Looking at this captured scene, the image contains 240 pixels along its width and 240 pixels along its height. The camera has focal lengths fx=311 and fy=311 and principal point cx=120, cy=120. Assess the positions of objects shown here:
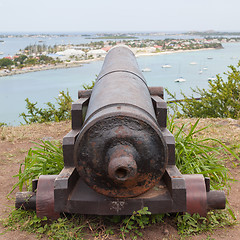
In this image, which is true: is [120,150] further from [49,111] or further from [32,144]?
[49,111]

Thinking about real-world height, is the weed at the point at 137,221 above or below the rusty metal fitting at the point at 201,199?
below

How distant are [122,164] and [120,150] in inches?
4.4

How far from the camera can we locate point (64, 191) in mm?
2355

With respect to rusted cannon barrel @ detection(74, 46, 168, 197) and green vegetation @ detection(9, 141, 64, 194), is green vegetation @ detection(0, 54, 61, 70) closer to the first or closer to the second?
green vegetation @ detection(9, 141, 64, 194)

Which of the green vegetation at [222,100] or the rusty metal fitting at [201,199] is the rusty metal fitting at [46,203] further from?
the green vegetation at [222,100]

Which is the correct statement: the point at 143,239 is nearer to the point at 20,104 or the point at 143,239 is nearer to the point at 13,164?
the point at 13,164

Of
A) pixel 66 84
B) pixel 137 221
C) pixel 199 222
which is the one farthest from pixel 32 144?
pixel 66 84

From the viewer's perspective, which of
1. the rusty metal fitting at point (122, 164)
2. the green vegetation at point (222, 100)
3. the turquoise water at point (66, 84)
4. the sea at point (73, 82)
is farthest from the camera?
the turquoise water at point (66, 84)

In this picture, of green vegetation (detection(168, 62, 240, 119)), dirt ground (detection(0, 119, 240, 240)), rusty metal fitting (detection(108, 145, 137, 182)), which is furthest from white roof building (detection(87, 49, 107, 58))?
rusty metal fitting (detection(108, 145, 137, 182))

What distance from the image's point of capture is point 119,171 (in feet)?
6.40

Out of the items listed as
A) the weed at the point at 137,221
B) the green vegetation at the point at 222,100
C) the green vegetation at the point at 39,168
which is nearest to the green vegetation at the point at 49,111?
the green vegetation at the point at 222,100

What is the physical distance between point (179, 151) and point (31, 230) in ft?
5.65

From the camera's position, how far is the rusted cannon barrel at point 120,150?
1.98m

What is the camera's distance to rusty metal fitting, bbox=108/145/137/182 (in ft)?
6.23
